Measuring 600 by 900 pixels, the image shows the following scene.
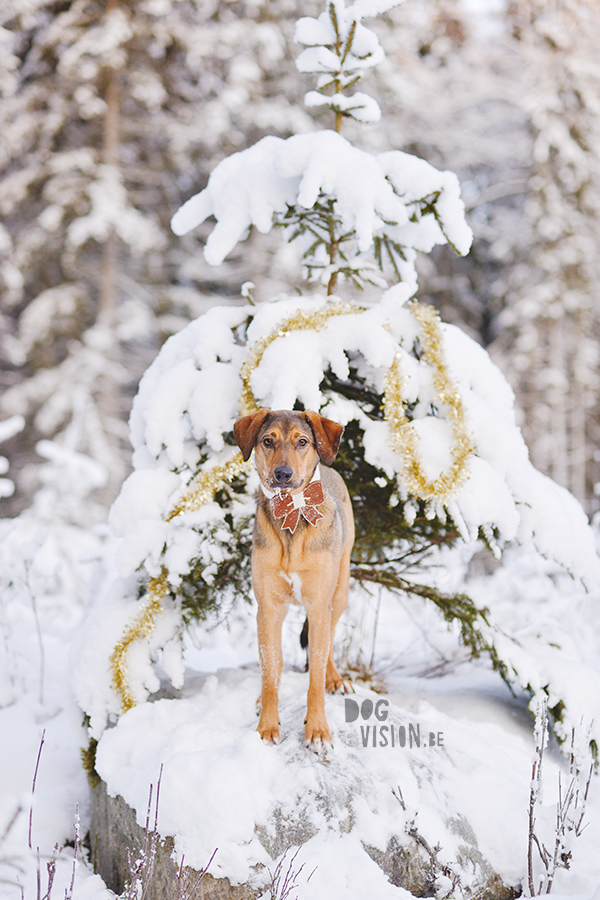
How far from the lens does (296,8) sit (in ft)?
45.1

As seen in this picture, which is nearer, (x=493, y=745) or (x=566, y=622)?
(x=493, y=745)

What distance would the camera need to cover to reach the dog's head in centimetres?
291

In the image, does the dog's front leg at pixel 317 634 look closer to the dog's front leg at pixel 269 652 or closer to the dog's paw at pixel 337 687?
the dog's front leg at pixel 269 652

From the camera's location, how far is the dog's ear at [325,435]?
3.03 m

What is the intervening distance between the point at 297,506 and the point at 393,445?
785mm

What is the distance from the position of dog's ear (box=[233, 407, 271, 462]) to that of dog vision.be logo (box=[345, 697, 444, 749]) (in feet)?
4.81

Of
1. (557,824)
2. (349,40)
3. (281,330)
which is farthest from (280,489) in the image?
(349,40)

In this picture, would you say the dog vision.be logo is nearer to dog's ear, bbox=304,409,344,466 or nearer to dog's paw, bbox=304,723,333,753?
dog's paw, bbox=304,723,333,753

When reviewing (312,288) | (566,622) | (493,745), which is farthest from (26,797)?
(312,288)

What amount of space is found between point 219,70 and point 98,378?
7911 mm

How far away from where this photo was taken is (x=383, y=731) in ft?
10.7

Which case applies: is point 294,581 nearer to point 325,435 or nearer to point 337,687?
point 325,435

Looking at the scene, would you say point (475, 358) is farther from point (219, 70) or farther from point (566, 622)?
point (219, 70)

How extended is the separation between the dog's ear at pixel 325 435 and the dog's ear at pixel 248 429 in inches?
8.8
